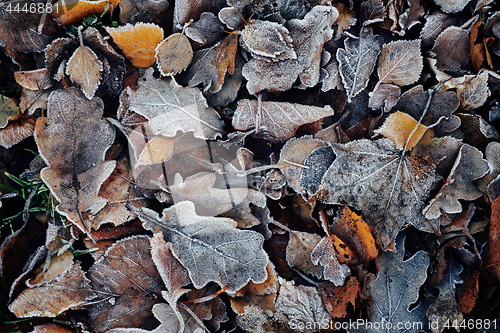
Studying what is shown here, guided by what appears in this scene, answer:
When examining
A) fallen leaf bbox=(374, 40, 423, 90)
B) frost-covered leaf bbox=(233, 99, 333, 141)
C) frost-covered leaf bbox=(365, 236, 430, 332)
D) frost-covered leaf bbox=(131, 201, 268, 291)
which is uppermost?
fallen leaf bbox=(374, 40, 423, 90)

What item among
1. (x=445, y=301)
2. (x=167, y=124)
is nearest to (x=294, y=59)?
(x=167, y=124)

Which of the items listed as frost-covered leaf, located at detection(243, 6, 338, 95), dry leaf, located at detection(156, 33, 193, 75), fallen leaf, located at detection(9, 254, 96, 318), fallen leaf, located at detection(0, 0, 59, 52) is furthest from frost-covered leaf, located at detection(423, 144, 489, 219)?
fallen leaf, located at detection(0, 0, 59, 52)

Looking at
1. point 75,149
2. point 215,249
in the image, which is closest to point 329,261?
point 215,249

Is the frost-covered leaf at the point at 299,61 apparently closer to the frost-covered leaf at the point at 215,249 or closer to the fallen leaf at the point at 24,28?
the frost-covered leaf at the point at 215,249

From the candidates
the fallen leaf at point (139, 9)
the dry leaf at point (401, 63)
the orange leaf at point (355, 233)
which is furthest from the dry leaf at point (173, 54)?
the orange leaf at point (355, 233)

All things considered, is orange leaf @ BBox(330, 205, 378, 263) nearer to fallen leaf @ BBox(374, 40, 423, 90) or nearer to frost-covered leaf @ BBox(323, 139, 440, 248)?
frost-covered leaf @ BBox(323, 139, 440, 248)
